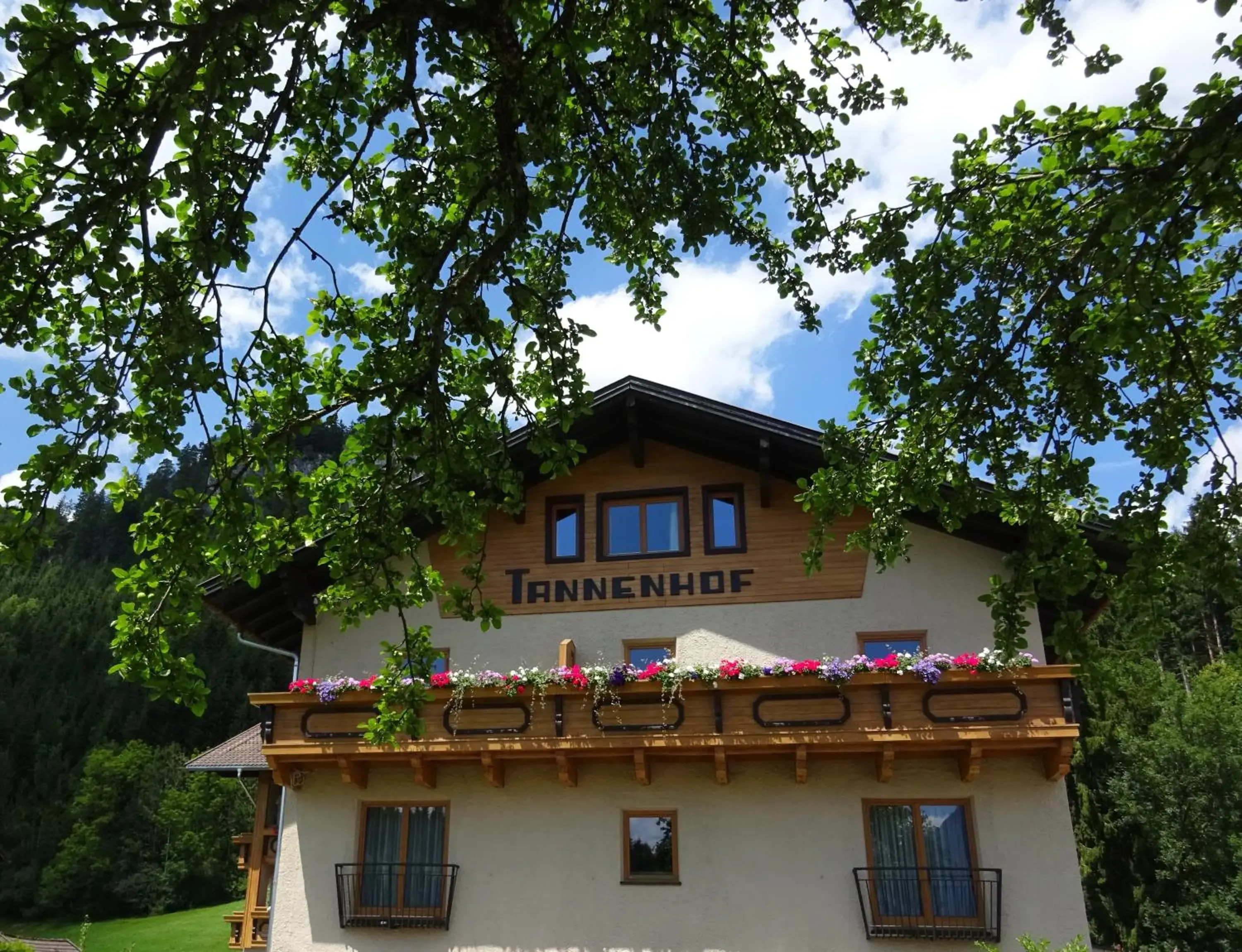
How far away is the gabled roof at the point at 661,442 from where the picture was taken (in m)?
13.3

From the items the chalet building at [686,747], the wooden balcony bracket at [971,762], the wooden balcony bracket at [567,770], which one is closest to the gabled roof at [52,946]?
the chalet building at [686,747]

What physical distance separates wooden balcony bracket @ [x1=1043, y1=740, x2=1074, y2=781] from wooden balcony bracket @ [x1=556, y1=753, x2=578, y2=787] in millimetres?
5759

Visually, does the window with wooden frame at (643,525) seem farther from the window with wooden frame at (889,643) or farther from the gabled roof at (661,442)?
the window with wooden frame at (889,643)

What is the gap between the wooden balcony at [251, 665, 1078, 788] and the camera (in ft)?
37.6

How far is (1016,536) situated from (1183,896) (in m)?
18.0

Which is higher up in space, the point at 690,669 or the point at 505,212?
the point at 505,212

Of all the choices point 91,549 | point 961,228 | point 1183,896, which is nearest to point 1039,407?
point 961,228

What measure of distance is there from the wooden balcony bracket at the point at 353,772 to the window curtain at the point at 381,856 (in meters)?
0.50

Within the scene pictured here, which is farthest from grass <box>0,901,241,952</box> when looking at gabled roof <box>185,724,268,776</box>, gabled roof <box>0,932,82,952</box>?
gabled roof <box>185,724,268,776</box>

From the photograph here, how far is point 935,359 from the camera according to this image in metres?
7.29

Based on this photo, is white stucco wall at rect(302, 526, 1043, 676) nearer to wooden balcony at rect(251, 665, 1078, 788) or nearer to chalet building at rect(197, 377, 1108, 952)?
chalet building at rect(197, 377, 1108, 952)

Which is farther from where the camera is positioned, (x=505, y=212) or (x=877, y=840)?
(x=877, y=840)

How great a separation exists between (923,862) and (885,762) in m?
1.32

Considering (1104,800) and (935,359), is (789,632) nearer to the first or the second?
(935,359)
